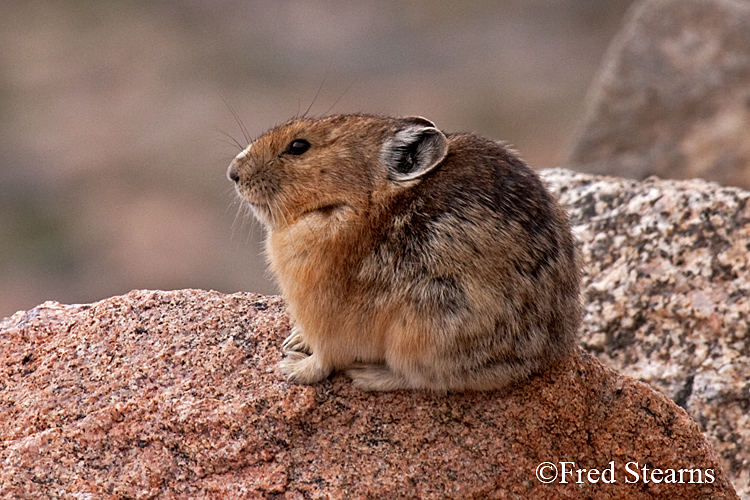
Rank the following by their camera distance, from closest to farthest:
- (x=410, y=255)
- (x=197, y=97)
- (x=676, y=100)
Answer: (x=410, y=255) < (x=676, y=100) < (x=197, y=97)

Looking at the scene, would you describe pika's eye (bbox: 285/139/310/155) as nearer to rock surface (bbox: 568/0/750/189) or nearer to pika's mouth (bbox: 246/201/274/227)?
pika's mouth (bbox: 246/201/274/227)

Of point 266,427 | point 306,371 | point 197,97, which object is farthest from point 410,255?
point 197,97

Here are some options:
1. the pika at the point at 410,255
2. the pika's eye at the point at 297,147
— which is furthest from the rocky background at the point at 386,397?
the pika's eye at the point at 297,147

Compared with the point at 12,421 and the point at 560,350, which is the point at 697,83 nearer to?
the point at 560,350

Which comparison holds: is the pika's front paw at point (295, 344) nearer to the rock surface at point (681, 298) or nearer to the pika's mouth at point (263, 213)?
the pika's mouth at point (263, 213)

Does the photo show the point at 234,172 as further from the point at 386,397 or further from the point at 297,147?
the point at 386,397
